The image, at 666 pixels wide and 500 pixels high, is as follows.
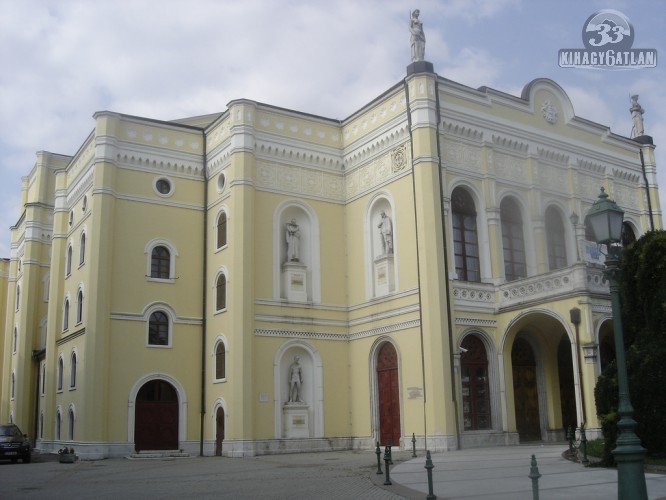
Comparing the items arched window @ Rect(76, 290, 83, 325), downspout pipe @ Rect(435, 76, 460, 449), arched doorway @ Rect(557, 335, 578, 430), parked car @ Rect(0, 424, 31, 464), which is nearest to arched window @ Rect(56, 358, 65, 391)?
arched window @ Rect(76, 290, 83, 325)

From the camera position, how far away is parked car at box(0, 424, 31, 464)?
1044 inches

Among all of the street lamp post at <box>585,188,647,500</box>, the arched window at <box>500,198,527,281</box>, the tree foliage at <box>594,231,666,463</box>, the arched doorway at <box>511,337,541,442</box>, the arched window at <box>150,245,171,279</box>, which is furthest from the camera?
the arched window at <box>150,245,171,279</box>

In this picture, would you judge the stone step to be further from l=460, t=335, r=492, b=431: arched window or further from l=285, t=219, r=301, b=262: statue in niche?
l=460, t=335, r=492, b=431: arched window

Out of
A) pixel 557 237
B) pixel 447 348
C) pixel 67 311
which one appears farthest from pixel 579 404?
pixel 67 311

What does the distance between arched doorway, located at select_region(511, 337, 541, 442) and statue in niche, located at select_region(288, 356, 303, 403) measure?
313 inches

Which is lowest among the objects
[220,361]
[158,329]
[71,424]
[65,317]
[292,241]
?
[71,424]

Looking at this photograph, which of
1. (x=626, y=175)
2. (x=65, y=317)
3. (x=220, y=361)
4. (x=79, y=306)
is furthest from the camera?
(x=626, y=175)

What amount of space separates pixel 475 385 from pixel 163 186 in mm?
14793

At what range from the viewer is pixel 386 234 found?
91.7 ft

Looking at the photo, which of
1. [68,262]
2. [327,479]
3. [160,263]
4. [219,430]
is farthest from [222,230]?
[327,479]

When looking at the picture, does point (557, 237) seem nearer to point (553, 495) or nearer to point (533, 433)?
point (533, 433)

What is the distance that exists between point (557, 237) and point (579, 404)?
943cm

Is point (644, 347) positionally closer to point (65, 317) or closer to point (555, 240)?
point (555, 240)

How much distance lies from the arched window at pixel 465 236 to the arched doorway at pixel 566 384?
14.4ft
